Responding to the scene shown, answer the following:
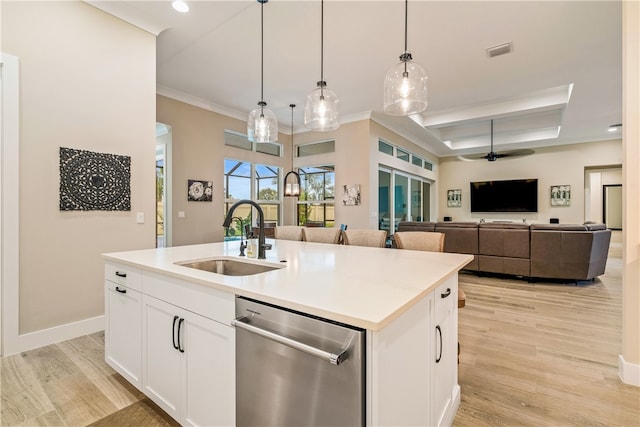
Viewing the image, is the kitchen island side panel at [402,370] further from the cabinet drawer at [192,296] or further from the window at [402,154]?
the window at [402,154]

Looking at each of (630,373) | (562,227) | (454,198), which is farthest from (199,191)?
(454,198)

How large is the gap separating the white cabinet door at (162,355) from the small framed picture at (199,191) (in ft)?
11.7

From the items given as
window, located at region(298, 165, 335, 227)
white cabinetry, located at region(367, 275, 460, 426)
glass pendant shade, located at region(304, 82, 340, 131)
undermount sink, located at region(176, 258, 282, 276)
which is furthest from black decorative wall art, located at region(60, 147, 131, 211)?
window, located at region(298, 165, 335, 227)

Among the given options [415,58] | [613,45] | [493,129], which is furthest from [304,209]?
[613,45]

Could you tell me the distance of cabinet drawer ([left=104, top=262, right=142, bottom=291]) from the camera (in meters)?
1.72

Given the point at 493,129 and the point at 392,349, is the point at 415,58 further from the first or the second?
the point at 493,129

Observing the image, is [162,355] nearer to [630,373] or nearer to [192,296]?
[192,296]

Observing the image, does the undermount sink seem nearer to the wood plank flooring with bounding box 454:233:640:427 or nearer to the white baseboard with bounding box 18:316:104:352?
the wood plank flooring with bounding box 454:233:640:427

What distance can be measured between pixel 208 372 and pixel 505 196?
9.44 m

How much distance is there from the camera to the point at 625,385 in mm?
1984

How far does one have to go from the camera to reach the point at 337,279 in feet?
4.34

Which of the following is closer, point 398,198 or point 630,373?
point 630,373

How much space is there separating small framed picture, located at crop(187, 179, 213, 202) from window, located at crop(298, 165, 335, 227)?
7.24 ft

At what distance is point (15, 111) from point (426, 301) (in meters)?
3.26
